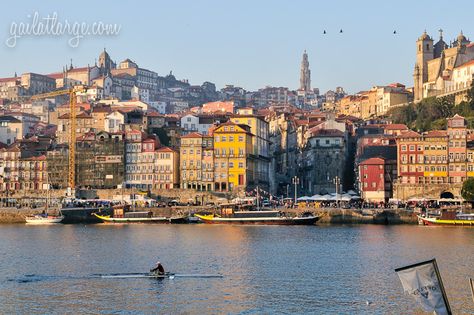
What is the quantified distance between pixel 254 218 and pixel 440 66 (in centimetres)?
5994

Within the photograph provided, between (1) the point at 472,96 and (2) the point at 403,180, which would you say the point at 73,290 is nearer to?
(2) the point at 403,180

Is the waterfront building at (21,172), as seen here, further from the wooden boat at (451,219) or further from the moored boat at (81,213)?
the wooden boat at (451,219)

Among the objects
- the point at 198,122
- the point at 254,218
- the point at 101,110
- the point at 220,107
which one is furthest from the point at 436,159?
the point at 220,107

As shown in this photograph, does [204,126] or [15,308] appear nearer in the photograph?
[15,308]

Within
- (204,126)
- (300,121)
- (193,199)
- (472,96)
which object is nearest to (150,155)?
(193,199)

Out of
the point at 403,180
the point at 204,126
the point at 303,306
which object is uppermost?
the point at 204,126

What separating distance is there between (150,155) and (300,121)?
3236 cm

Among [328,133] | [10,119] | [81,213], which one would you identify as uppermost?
[10,119]

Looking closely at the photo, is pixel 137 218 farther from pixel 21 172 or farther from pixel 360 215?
pixel 21 172

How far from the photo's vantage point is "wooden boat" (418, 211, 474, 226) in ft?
281

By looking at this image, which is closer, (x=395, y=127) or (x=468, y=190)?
(x=468, y=190)

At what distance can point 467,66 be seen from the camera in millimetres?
130875

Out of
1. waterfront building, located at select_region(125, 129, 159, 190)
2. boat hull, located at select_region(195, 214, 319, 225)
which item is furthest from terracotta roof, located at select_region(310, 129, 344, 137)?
boat hull, located at select_region(195, 214, 319, 225)

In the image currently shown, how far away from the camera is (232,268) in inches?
2003
